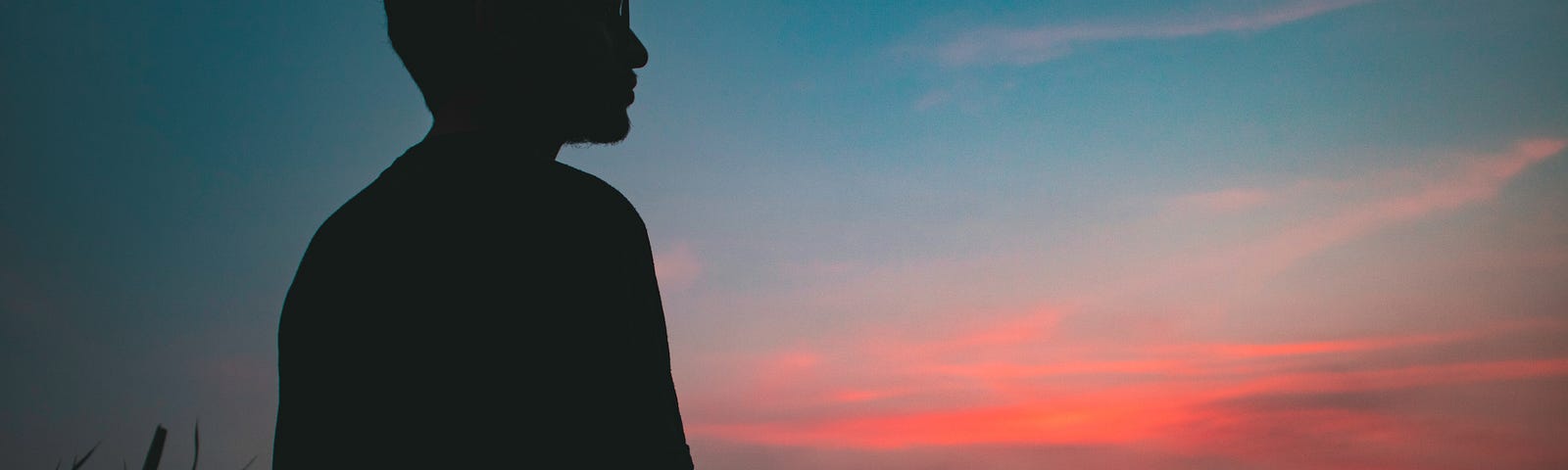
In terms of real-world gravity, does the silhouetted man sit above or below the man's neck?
below

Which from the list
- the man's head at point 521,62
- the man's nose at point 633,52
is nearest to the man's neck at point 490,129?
the man's head at point 521,62

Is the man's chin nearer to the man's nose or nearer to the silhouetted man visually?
the man's nose

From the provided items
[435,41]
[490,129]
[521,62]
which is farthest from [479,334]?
[435,41]

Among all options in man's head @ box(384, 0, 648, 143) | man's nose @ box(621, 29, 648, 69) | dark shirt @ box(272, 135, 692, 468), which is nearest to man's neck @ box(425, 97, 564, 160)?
man's head @ box(384, 0, 648, 143)

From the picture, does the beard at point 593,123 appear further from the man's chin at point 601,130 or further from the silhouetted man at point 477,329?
the silhouetted man at point 477,329

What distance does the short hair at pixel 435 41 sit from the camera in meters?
1.81

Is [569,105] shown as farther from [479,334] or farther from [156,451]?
[156,451]

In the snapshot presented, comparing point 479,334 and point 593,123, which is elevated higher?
point 593,123

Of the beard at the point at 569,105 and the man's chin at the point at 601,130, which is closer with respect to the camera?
the beard at the point at 569,105

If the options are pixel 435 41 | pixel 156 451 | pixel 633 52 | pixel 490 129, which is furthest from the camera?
pixel 156 451

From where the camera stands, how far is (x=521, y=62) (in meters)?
1.78

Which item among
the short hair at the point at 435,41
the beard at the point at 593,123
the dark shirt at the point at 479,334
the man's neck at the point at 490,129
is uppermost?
the short hair at the point at 435,41

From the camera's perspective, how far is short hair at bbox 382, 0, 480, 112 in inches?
71.2

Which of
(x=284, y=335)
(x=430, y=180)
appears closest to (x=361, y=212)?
(x=430, y=180)
